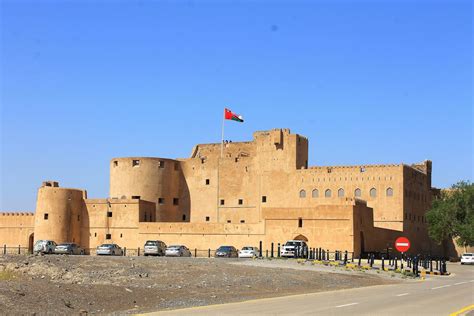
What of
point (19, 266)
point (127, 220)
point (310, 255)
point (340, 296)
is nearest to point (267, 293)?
point (340, 296)

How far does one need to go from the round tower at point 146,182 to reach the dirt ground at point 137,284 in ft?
130

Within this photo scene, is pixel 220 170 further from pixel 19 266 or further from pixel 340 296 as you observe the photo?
pixel 340 296

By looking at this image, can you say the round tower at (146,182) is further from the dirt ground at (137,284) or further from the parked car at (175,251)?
the dirt ground at (137,284)

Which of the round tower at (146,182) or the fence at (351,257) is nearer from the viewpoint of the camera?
the fence at (351,257)

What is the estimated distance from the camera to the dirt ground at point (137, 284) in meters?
19.2

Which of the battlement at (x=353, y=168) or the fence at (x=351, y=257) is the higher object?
the battlement at (x=353, y=168)

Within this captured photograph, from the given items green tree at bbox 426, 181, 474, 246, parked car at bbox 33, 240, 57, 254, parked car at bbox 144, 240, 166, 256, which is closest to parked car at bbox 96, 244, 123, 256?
parked car at bbox 144, 240, 166, 256

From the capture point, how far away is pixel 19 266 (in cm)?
3111

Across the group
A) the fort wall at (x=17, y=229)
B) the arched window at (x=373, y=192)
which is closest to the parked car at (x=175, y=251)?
the arched window at (x=373, y=192)

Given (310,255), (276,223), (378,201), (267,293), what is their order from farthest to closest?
(378,201)
(276,223)
(310,255)
(267,293)

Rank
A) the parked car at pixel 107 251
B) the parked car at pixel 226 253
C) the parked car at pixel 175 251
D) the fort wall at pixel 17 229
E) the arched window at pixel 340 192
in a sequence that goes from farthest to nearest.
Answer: the fort wall at pixel 17 229 < the arched window at pixel 340 192 < the parked car at pixel 107 251 < the parked car at pixel 175 251 < the parked car at pixel 226 253

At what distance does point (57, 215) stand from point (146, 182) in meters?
10.3

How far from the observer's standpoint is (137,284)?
83.1 ft

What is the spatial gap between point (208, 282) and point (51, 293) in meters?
7.91
